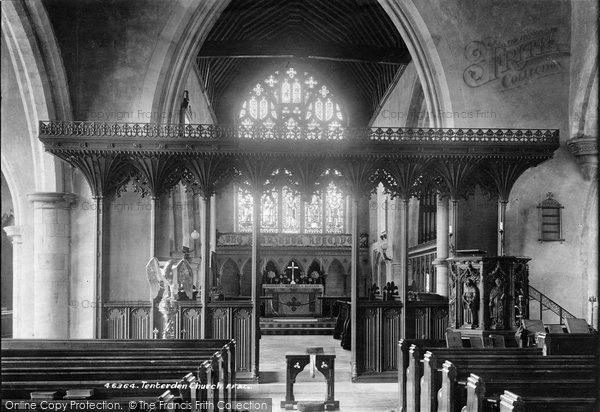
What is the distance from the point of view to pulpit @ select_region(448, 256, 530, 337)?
8070mm

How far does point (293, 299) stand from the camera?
64.5ft

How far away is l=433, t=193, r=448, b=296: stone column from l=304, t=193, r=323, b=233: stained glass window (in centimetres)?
1159

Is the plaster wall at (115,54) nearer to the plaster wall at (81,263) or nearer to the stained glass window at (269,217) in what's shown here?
the plaster wall at (81,263)

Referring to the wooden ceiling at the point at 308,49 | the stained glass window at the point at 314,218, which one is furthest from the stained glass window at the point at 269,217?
the wooden ceiling at the point at 308,49

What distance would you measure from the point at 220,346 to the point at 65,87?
19.3 feet

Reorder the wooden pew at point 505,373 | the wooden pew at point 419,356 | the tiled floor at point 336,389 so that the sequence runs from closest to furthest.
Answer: the wooden pew at point 505,373, the wooden pew at point 419,356, the tiled floor at point 336,389

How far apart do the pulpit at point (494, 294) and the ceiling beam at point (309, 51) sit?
10.7 m

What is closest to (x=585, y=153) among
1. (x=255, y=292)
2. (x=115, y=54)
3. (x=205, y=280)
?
(x=255, y=292)

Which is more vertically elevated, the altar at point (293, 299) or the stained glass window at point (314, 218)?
the stained glass window at point (314, 218)

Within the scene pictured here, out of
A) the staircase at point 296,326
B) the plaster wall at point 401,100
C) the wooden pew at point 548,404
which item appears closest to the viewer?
the wooden pew at point 548,404

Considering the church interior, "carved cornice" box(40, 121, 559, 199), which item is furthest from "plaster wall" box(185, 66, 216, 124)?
"carved cornice" box(40, 121, 559, 199)

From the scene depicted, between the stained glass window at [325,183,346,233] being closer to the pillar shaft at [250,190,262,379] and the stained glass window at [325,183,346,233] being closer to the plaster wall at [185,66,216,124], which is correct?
the plaster wall at [185,66,216,124]

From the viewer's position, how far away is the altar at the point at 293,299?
19.5 metres

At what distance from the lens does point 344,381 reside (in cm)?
937
